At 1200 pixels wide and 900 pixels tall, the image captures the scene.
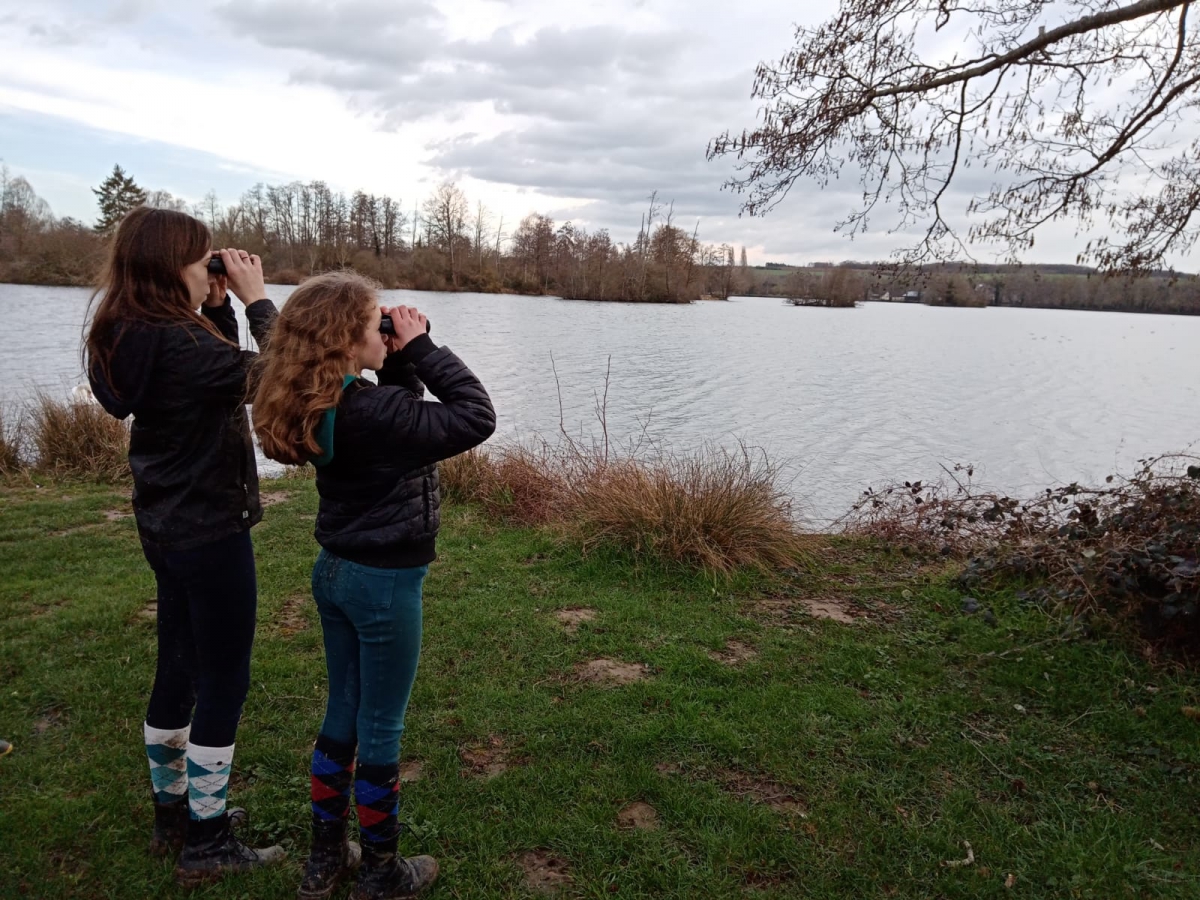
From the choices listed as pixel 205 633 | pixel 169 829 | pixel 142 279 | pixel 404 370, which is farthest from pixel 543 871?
pixel 142 279

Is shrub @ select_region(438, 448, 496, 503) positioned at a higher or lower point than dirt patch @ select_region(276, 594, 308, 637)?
higher

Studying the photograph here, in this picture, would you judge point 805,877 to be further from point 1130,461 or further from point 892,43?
point 1130,461

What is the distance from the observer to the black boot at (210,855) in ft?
8.04

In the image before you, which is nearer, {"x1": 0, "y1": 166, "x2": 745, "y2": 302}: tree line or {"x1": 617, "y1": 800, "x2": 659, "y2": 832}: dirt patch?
{"x1": 617, "y1": 800, "x2": 659, "y2": 832}: dirt patch

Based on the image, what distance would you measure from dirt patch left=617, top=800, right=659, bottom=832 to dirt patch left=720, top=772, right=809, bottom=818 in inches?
14.6

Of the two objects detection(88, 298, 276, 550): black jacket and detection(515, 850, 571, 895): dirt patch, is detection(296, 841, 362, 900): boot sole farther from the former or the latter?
detection(88, 298, 276, 550): black jacket

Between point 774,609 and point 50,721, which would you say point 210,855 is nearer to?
point 50,721

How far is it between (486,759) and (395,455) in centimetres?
183

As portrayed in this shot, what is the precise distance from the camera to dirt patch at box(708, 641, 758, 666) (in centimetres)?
443

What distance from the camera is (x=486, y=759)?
3336 millimetres

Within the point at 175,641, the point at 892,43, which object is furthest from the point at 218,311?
the point at 892,43

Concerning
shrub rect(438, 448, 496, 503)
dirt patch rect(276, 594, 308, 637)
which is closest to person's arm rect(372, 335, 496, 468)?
dirt patch rect(276, 594, 308, 637)

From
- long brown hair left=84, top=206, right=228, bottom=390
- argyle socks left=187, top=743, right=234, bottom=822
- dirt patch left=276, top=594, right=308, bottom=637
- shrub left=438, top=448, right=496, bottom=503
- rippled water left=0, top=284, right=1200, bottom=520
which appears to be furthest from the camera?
rippled water left=0, top=284, right=1200, bottom=520

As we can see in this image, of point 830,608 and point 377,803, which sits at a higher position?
point 377,803
